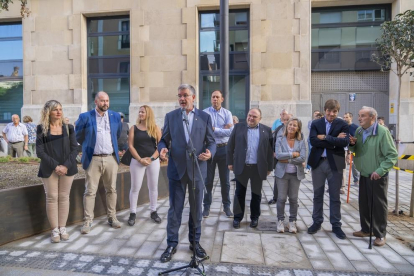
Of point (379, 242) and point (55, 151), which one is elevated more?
point (55, 151)

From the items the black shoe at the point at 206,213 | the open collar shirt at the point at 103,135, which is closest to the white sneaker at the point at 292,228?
the black shoe at the point at 206,213

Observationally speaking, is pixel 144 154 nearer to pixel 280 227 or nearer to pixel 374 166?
pixel 280 227

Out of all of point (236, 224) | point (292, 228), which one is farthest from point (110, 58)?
point (292, 228)

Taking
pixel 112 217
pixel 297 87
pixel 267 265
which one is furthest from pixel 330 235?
pixel 297 87

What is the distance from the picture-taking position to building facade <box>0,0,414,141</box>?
1190cm

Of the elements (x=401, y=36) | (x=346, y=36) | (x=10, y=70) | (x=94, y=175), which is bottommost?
(x=94, y=175)

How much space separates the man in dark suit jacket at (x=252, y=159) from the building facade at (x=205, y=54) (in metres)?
7.18

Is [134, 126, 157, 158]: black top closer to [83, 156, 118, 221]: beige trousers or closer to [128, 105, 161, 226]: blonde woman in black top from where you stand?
[128, 105, 161, 226]: blonde woman in black top

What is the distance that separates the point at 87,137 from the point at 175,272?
2.42 meters

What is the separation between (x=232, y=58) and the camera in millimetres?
12711

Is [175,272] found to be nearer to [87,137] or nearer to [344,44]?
[87,137]

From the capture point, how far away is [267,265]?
3578mm

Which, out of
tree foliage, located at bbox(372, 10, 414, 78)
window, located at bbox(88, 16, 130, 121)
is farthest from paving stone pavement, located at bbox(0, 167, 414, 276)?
window, located at bbox(88, 16, 130, 121)

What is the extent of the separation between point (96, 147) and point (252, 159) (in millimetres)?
2393
